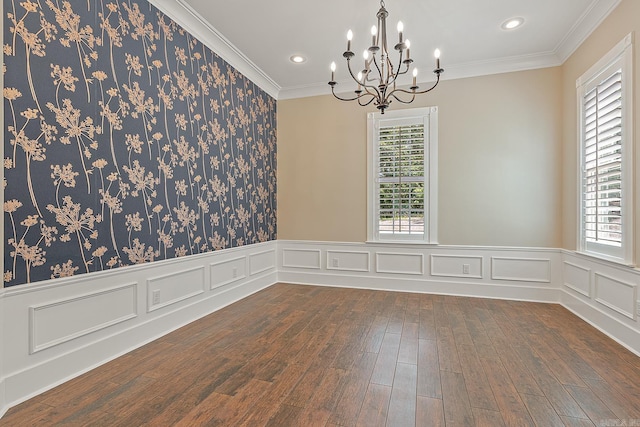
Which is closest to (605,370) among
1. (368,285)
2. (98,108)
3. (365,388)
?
(365,388)

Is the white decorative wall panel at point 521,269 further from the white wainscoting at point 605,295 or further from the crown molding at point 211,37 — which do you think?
the crown molding at point 211,37

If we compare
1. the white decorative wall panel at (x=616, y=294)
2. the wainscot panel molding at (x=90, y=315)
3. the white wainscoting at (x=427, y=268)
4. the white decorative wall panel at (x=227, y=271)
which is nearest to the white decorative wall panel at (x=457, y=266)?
the white wainscoting at (x=427, y=268)

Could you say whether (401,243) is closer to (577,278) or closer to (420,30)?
(577,278)

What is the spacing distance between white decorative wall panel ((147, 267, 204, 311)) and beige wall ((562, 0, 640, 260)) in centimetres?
405

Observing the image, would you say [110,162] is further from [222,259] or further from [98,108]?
[222,259]

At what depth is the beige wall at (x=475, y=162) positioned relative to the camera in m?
4.04

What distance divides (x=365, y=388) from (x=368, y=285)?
272 cm

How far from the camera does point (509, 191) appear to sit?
13.7 feet

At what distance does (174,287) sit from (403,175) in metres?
3.28

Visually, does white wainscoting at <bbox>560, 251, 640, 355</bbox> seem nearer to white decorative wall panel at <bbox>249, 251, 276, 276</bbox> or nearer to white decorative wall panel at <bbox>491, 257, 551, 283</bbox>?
white decorative wall panel at <bbox>491, 257, 551, 283</bbox>

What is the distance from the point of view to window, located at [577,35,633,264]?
2711 millimetres

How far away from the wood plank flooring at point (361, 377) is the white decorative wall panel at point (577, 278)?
347 millimetres

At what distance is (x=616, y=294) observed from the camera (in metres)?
2.85

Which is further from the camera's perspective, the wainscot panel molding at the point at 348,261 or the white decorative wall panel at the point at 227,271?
the wainscot panel molding at the point at 348,261
